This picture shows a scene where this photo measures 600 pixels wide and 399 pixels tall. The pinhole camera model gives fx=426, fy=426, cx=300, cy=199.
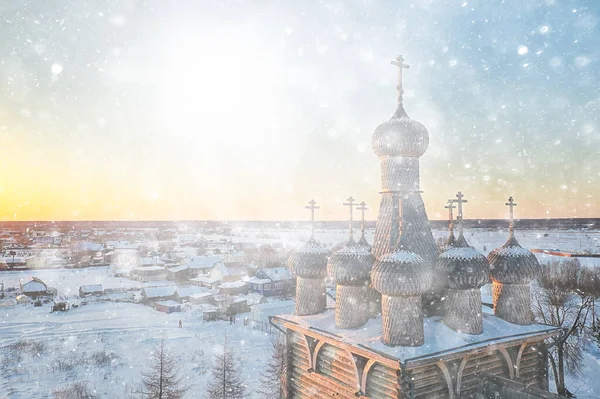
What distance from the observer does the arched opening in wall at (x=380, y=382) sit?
8.54m

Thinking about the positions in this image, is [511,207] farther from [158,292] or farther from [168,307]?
[158,292]

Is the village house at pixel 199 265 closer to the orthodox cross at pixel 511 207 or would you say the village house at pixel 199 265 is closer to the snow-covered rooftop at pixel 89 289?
the snow-covered rooftop at pixel 89 289

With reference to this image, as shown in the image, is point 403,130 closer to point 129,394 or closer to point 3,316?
point 129,394

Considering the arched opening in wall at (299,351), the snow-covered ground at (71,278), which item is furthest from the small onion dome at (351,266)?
the snow-covered ground at (71,278)

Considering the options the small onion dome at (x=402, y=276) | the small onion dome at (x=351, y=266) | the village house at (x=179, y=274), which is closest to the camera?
the small onion dome at (x=402, y=276)

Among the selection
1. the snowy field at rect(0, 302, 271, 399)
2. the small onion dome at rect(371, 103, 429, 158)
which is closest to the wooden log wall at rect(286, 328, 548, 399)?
the small onion dome at rect(371, 103, 429, 158)

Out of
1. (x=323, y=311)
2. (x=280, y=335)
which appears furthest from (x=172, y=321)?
(x=323, y=311)

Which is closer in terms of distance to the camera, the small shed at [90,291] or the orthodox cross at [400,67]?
the orthodox cross at [400,67]

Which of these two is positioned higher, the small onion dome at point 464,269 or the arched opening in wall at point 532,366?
the small onion dome at point 464,269

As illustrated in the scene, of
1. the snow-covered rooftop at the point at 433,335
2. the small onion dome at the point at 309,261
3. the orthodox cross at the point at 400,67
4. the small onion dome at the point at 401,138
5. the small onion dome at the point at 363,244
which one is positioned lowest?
the snow-covered rooftop at the point at 433,335

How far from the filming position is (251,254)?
73.2 m

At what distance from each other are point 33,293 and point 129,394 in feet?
107

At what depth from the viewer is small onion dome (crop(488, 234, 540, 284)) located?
10.4 metres

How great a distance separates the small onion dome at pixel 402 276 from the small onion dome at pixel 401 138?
2979 mm
